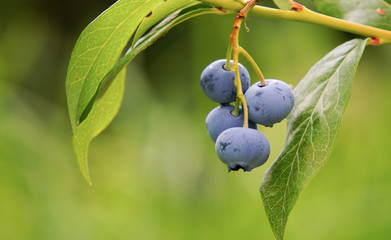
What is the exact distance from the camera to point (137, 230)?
8.47ft

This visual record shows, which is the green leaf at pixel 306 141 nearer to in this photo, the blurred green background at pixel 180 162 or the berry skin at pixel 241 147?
the berry skin at pixel 241 147

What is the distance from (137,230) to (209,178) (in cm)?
47

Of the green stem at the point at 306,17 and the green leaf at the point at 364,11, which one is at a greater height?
the green stem at the point at 306,17

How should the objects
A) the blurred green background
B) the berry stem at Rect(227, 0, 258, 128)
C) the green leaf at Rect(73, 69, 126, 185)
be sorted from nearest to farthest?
the berry stem at Rect(227, 0, 258, 128)
the green leaf at Rect(73, 69, 126, 185)
the blurred green background

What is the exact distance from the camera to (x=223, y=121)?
0.75m

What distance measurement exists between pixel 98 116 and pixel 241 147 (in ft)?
1.11

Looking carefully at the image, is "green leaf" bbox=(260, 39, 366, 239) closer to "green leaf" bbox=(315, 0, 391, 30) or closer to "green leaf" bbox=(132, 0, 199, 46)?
"green leaf" bbox=(315, 0, 391, 30)

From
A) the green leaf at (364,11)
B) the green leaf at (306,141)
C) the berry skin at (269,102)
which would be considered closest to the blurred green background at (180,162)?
the green leaf at (364,11)

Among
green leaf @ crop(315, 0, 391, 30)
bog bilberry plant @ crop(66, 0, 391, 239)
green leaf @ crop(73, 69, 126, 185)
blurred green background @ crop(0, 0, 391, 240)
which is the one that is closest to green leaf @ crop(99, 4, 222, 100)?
bog bilberry plant @ crop(66, 0, 391, 239)

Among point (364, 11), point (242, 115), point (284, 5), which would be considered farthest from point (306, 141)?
point (364, 11)

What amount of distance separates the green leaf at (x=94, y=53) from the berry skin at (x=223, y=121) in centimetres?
19

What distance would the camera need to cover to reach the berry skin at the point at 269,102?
0.70m

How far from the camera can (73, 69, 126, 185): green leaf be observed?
2.89ft

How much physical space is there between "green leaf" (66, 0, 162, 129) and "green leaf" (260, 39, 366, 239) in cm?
30
